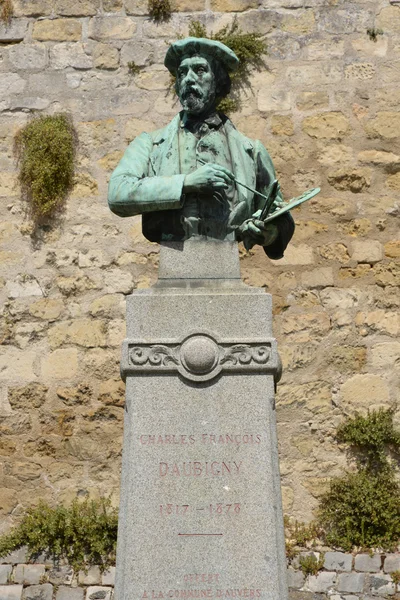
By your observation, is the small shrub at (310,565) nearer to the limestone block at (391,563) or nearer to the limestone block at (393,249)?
the limestone block at (391,563)

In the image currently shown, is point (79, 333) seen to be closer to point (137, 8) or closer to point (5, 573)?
point (5, 573)

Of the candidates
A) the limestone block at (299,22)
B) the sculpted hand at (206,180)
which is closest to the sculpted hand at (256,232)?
the sculpted hand at (206,180)

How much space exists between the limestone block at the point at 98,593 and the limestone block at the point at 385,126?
14.0ft

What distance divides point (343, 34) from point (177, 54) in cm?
392

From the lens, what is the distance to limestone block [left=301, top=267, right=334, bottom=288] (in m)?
8.32

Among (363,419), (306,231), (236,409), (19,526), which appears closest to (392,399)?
(363,419)

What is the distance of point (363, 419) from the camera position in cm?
788

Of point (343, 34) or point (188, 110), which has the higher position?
point (343, 34)

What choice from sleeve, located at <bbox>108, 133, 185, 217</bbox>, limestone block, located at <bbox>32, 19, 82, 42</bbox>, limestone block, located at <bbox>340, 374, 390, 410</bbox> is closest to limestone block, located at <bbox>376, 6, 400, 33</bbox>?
limestone block, located at <bbox>32, 19, 82, 42</bbox>

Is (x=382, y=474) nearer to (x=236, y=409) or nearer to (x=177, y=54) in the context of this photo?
(x=236, y=409)

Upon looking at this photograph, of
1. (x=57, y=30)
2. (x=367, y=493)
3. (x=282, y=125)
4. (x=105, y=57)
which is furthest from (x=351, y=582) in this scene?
(x=57, y=30)

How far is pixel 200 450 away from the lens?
471cm

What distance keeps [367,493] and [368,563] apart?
0.61 m

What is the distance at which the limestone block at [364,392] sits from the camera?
7984 millimetres
